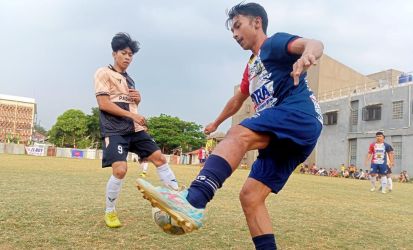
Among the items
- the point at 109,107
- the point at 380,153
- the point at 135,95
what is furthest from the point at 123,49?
the point at 380,153

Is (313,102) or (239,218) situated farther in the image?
(239,218)

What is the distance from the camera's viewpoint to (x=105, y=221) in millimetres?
4527

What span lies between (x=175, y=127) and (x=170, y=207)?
71.2 m

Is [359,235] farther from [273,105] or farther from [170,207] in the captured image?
[170,207]

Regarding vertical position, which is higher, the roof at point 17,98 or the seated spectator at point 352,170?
the roof at point 17,98

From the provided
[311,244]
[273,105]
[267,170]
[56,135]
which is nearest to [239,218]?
[311,244]

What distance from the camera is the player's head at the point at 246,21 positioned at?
120 inches

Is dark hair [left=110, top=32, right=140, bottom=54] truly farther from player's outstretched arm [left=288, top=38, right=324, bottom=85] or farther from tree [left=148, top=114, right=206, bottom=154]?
tree [left=148, top=114, right=206, bottom=154]

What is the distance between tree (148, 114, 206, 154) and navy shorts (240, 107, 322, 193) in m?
68.3

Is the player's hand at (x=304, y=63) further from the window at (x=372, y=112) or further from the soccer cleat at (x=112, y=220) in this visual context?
the window at (x=372, y=112)

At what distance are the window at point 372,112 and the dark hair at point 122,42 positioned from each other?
36.3 meters

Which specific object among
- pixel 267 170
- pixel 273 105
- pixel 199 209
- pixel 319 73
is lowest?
pixel 199 209

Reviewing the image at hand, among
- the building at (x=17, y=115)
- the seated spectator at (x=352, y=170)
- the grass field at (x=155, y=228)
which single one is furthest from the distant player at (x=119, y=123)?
the building at (x=17, y=115)

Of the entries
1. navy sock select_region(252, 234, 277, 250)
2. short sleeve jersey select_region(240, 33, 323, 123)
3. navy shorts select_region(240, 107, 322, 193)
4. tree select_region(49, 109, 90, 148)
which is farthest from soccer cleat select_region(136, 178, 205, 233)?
tree select_region(49, 109, 90, 148)
